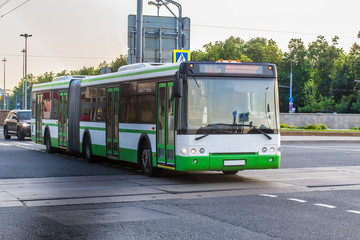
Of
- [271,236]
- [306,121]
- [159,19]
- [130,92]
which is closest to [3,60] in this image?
[306,121]

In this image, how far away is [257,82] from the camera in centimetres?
1362

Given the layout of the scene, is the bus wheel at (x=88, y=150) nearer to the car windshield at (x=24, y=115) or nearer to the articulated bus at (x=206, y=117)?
the articulated bus at (x=206, y=117)

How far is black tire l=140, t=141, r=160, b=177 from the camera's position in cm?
1468

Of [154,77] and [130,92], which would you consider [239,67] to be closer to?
[154,77]

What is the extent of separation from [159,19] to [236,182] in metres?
14.0

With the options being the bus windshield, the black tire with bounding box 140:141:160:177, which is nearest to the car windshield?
the black tire with bounding box 140:141:160:177

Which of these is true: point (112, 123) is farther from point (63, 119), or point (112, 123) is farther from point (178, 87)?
point (63, 119)

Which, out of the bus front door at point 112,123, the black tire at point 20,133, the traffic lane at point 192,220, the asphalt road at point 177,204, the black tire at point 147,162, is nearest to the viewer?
the traffic lane at point 192,220

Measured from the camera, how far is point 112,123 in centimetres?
1734

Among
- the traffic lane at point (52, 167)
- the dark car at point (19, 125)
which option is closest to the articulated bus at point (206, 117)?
the traffic lane at point (52, 167)

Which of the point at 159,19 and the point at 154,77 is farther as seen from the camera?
the point at 159,19

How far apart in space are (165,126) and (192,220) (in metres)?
5.38

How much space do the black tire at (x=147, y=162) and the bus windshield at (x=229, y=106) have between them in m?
1.91

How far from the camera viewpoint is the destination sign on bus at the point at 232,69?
13.3 meters
